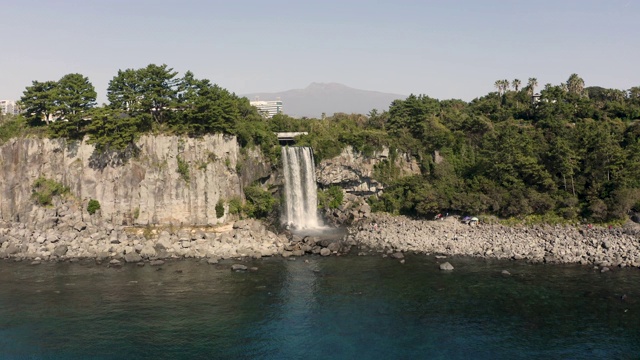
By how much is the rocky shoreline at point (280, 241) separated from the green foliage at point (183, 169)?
607cm

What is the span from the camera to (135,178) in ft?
184

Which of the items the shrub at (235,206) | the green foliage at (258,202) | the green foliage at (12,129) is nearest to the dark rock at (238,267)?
the shrub at (235,206)

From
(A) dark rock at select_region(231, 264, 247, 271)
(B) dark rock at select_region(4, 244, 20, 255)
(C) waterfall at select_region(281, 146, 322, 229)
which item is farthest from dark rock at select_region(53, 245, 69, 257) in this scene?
(C) waterfall at select_region(281, 146, 322, 229)

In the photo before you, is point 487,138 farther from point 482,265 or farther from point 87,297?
point 87,297

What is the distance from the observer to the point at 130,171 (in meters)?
56.2

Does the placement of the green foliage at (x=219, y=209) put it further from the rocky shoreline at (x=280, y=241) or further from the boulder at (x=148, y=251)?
the boulder at (x=148, y=251)

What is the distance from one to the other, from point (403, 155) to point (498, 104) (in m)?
22.3

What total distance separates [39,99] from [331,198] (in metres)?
38.0

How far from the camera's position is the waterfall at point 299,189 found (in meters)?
62.2

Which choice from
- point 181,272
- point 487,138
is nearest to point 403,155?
point 487,138

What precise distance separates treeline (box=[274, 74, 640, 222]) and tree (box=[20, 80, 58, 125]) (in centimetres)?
2949

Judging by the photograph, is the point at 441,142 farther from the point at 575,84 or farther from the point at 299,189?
the point at 575,84

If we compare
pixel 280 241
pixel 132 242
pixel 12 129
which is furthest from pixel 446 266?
pixel 12 129

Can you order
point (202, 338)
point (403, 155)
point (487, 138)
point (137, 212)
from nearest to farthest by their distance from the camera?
point (202, 338) < point (137, 212) < point (487, 138) < point (403, 155)
